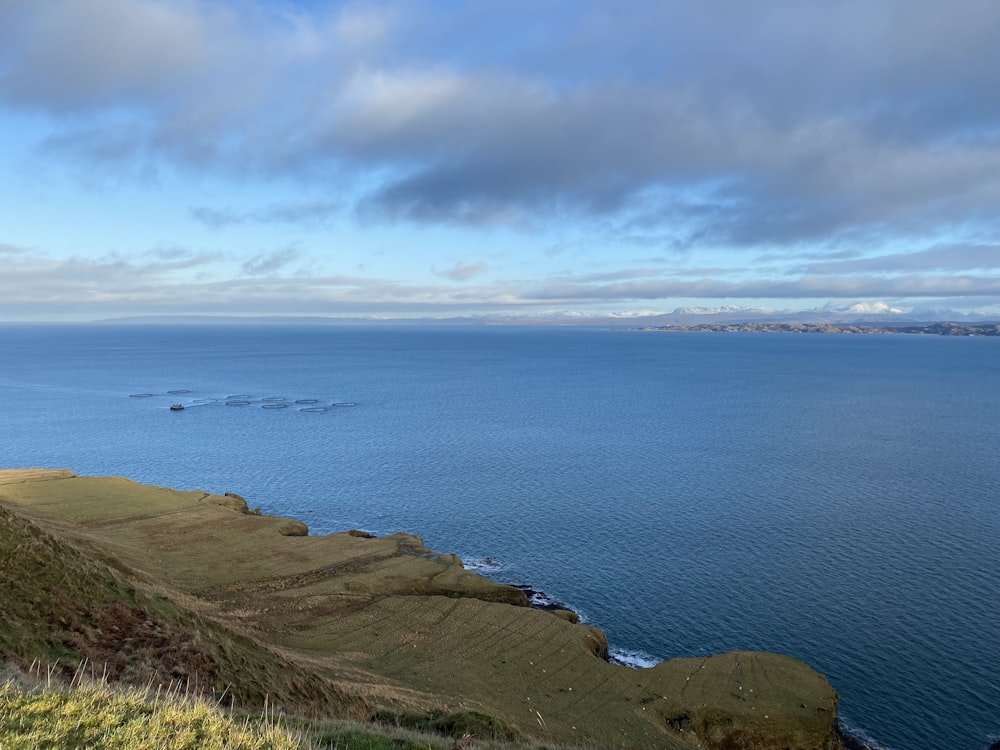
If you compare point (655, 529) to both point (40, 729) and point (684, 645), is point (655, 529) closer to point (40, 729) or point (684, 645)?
point (684, 645)

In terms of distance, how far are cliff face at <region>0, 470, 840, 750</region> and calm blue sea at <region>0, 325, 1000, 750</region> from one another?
642 centimetres

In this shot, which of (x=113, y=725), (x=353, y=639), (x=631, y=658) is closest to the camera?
→ (x=113, y=725)

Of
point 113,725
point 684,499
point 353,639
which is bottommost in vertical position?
point 684,499

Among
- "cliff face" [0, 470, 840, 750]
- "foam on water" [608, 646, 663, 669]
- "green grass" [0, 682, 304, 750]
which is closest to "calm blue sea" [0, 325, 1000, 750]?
"foam on water" [608, 646, 663, 669]

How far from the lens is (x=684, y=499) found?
85.8m

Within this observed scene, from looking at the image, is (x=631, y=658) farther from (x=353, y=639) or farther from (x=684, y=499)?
(x=684, y=499)

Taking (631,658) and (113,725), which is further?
(631,658)

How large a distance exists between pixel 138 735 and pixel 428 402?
158m

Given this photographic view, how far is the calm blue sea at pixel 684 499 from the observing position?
48812 mm

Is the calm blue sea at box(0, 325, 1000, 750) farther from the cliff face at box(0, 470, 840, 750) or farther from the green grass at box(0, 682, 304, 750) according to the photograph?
the green grass at box(0, 682, 304, 750)

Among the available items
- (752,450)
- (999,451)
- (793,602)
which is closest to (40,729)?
(793,602)

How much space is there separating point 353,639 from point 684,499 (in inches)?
2131

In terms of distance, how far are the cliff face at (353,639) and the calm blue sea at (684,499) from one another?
6424 mm

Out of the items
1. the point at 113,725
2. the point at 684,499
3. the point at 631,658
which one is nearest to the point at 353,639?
the point at 631,658
